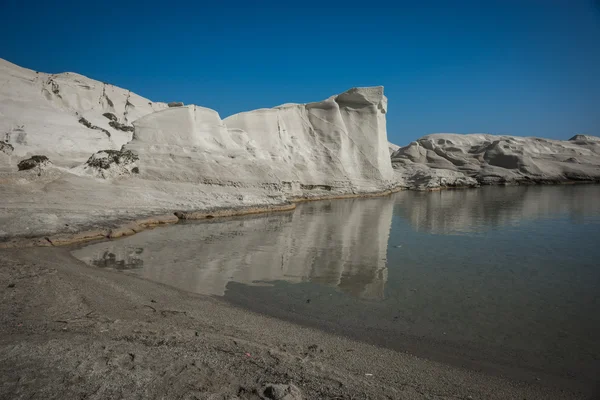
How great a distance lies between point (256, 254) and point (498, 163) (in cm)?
4320

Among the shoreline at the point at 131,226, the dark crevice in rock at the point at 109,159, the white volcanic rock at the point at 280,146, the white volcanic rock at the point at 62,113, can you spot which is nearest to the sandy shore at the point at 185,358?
the shoreline at the point at 131,226

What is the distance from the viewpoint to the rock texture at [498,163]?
3900cm

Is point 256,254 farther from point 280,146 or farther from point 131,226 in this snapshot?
point 280,146

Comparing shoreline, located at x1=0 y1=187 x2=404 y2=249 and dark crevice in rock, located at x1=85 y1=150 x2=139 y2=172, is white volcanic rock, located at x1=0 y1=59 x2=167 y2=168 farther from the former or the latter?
shoreline, located at x1=0 y1=187 x2=404 y2=249

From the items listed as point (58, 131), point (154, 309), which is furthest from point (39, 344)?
point (58, 131)

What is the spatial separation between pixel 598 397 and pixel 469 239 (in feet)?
26.5

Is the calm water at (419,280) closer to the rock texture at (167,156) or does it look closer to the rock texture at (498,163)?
the rock texture at (167,156)

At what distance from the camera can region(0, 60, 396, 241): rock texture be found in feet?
37.5

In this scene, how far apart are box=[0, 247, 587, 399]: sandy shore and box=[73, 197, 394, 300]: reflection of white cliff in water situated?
162 centimetres

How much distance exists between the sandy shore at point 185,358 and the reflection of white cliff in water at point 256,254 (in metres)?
1.62

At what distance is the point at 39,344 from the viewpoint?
350 cm

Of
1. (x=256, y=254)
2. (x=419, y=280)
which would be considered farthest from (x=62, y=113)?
(x=419, y=280)

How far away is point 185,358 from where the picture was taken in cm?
350

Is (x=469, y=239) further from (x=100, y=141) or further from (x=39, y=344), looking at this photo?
(x=100, y=141)
